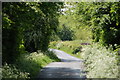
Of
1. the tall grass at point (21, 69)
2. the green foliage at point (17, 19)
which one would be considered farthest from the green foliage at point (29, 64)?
the green foliage at point (17, 19)

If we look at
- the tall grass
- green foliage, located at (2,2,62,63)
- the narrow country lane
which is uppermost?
green foliage, located at (2,2,62,63)

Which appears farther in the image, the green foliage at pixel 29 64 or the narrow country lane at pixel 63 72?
the narrow country lane at pixel 63 72

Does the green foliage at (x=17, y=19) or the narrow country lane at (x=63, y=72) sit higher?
the green foliage at (x=17, y=19)

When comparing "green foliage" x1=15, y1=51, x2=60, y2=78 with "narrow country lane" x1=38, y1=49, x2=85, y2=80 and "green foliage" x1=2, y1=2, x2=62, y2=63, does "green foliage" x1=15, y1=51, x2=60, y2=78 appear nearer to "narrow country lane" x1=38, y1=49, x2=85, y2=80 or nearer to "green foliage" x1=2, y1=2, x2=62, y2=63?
"narrow country lane" x1=38, y1=49, x2=85, y2=80

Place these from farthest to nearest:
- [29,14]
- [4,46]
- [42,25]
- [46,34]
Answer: [46,34] < [42,25] < [4,46] < [29,14]

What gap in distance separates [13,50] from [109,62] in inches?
188

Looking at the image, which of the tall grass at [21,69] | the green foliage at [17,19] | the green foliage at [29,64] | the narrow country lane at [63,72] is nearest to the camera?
the tall grass at [21,69]

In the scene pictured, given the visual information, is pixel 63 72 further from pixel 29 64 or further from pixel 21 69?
pixel 21 69

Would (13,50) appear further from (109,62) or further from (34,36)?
(34,36)

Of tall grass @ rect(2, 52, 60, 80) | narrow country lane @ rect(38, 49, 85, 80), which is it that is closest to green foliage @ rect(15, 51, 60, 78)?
tall grass @ rect(2, 52, 60, 80)

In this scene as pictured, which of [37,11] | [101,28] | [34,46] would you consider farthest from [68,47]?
[37,11]

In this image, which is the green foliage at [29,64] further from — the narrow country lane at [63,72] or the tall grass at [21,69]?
the narrow country lane at [63,72]

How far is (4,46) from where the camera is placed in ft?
31.2

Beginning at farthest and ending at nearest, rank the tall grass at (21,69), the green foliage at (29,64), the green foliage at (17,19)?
the green foliage at (29,64) → the green foliage at (17,19) → the tall grass at (21,69)
